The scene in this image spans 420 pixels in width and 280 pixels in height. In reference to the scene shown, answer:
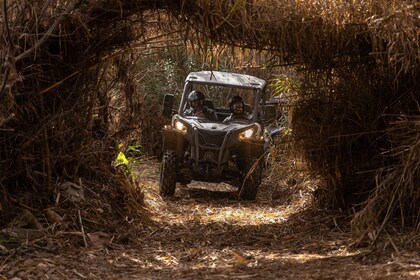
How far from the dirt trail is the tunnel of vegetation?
1.45 feet

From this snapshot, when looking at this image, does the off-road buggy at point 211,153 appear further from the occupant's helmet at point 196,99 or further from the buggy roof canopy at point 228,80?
the buggy roof canopy at point 228,80

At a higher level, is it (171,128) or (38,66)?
(38,66)

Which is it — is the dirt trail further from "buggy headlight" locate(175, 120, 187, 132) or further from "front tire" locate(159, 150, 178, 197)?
"buggy headlight" locate(175, 120, 187, 132)

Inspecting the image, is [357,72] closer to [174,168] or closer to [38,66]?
[38,66]

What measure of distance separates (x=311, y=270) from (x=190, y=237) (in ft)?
7.54

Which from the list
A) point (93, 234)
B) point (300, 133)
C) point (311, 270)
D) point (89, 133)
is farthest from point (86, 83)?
point (311, 270)

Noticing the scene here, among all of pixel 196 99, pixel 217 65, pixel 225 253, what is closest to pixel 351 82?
pixel 217 65

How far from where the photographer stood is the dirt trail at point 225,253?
5662mm

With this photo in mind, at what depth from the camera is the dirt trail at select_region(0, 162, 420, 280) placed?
5662mm

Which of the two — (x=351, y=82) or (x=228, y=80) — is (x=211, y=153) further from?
(x=351, y=82)

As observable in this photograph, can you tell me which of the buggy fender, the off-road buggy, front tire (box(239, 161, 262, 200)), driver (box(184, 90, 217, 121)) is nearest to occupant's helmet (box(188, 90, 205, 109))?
driver (box(184, 90, 217, 121))

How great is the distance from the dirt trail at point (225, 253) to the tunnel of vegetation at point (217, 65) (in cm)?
44

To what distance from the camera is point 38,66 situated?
681 centimetres

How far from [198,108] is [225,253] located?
17.1 feet
